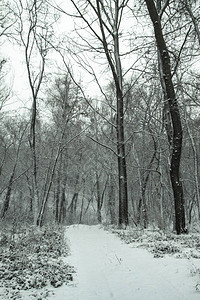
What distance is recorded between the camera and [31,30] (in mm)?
15492

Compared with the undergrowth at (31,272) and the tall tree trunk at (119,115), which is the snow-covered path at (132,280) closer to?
the undergrowth at (31,272)

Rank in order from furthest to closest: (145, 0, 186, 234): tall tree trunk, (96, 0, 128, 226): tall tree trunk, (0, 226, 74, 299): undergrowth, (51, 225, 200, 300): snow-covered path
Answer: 1. (96, 0, 128, 226): tall tree trunk
2. (145, 0, 186, 234): tall tree trunk
3. (0, 226, 74, 299): undergrowth
4. (51, 225, 200, 300): snow-covered path

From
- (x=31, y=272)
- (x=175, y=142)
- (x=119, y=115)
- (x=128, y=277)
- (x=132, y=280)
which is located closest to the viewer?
(x=132, y=280)

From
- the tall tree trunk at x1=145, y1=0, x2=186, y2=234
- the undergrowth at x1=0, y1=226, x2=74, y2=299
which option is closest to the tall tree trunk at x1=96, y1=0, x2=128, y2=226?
the tall tree trunk at x1=145, y1=0, x2=186, y2=234

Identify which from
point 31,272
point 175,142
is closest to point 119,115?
point 175,142

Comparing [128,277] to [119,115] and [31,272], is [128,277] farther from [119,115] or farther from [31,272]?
[119,115]

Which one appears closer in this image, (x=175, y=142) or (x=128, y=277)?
(x=128, y=277)

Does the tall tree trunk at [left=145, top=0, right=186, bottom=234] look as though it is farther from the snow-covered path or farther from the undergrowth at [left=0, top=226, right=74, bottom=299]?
the undergrowth at [left=0, top=226, right=74, bottom=299]

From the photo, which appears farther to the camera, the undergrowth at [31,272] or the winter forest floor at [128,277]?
the undergrowth at [31,272]

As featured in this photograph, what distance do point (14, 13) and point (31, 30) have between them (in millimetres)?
1738

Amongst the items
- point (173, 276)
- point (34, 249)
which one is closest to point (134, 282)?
point (173, 276)

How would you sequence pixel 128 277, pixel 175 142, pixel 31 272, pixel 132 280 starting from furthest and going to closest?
pixel 175 142
pixel 31 272
pixel 128 277
pixel 132 280

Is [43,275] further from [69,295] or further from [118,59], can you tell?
[118,59]

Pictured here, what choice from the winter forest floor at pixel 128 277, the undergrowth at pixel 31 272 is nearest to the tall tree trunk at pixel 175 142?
the winter forest floor at pixel 128 277
